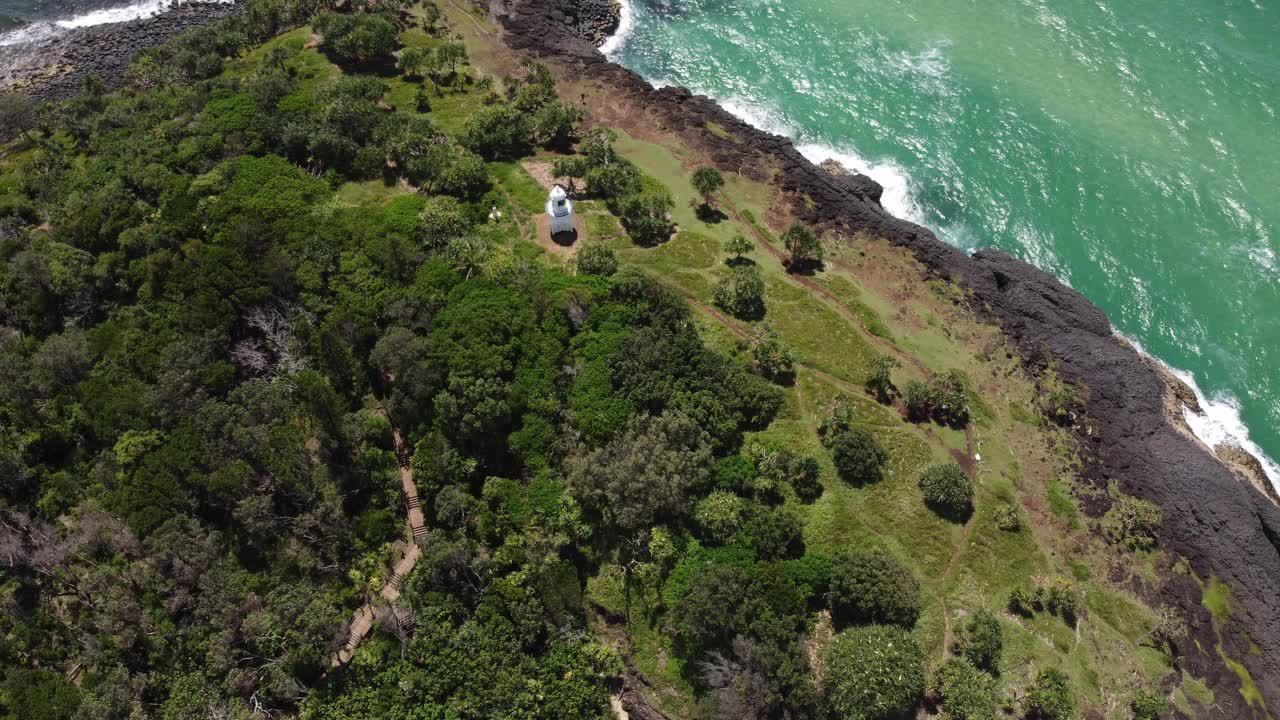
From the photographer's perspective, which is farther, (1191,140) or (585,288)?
(1191,140)

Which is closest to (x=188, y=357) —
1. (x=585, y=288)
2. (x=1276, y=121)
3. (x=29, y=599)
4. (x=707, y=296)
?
(x=29, y=599)

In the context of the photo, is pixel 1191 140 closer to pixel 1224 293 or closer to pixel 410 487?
pixel 1224 293

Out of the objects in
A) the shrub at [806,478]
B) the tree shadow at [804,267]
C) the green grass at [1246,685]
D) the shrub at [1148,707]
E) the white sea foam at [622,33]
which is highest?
the white sea foam at [622,33]

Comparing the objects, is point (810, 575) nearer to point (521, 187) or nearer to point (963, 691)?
point (963, 691)

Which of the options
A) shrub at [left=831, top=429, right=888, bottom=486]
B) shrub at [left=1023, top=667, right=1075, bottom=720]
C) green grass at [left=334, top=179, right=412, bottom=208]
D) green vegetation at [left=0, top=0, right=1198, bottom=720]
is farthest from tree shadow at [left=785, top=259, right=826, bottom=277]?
green grass at [left=334, top=179, right=412, bottom=208]

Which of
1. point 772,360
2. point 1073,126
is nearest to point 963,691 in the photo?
point 772,360

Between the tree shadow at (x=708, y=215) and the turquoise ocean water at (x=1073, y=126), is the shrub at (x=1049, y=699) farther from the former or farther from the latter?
the tree shadow at (x=708, y=215)

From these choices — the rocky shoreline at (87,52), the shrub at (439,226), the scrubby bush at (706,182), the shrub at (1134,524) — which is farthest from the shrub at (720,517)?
the rocky shoreline at (87,52)
